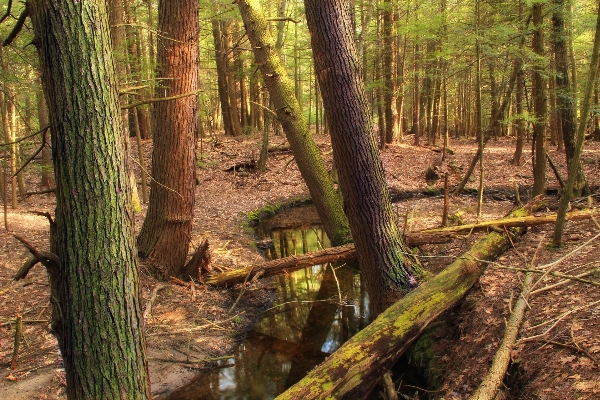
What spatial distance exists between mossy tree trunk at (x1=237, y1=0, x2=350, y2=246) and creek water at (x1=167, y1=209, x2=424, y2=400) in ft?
3.61

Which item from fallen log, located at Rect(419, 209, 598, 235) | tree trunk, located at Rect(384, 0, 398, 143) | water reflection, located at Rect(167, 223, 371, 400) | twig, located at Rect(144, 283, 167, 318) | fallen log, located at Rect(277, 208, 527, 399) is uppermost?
tree trunk, located at Rect(384, 0, 398, 143)

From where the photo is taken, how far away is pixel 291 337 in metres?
6.87

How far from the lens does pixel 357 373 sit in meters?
3.93

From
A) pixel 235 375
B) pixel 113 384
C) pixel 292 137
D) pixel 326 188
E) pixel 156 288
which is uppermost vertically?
pixel 292 137

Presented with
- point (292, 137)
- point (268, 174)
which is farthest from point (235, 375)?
point (268, 174)

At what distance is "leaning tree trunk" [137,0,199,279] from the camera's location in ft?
22.0

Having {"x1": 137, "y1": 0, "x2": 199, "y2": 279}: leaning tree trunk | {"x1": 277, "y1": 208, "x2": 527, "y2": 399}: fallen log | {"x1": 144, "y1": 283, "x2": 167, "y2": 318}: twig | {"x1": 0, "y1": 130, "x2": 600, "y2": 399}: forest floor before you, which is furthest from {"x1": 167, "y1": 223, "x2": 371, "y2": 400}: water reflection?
{"x1": 137, "y1": 0, "x2": 199, "y2": 279}: leaning tree trunk

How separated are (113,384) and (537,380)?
3.34 m

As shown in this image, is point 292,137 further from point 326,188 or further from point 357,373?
point 357,373

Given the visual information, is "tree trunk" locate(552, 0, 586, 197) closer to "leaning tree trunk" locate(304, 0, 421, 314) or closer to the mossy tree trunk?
the mossy tree trunk

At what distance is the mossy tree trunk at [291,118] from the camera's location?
28.7 feet

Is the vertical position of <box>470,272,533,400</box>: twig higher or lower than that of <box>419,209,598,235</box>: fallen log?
lower

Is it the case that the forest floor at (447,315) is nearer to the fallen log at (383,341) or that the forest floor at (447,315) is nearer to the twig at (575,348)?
the twig at (575,348)

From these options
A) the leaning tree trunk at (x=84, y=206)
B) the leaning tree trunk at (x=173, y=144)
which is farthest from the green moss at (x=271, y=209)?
the leaning tree trunk at (x=84, y=206)
